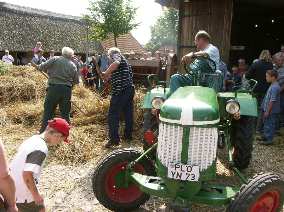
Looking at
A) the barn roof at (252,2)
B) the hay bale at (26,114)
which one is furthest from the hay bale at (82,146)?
the barn roof at (252,2)

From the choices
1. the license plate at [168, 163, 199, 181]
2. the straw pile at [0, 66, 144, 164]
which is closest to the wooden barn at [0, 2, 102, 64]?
the straw pile at [0, 66, 144, 164]

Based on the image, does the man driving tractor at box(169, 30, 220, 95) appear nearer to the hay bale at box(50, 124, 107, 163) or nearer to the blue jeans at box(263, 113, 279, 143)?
the hay bale at box(50, 124, 107, 163)

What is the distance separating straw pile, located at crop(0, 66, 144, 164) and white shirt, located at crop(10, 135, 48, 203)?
2.93 meters

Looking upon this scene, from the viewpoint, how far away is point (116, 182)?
4.54 meters

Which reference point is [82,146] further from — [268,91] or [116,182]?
[268,91]

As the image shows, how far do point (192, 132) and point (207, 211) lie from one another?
4.42ft

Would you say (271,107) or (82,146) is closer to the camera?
(82,146)

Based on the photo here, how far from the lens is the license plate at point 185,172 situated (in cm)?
373

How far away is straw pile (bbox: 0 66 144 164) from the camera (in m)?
6.82

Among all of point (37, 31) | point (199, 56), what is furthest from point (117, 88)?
point (37, 31)

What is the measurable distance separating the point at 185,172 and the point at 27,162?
4.56 feet

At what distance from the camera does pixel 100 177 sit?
444 cm

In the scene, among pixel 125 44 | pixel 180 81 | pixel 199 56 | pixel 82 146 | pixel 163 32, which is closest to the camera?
A: pixel 199 56

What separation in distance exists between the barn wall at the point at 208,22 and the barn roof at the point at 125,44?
26199 millimetres
